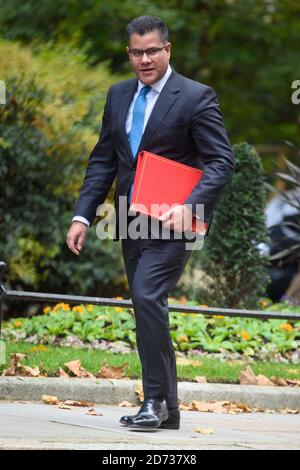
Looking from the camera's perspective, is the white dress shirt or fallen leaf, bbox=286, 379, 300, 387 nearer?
the white dress shirt

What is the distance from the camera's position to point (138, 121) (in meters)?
6.16

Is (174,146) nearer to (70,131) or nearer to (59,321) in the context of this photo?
(59,321)

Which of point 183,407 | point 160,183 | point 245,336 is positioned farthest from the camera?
point 245,336

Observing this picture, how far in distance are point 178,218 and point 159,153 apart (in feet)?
1.28

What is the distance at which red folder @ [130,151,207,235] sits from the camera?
236 inches

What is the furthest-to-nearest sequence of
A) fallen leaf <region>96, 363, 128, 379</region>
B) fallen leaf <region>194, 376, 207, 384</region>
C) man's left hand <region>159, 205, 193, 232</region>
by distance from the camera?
1. fallen leaf <region>194, 376, 207, 384</region>
2. fallen leaf <region>96, 363, 128, 379</region>
3. man's left hand <region>159, 205, 193, 232</region>

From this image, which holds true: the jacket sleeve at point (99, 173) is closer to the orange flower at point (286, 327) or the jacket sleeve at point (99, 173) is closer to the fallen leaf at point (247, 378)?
the fallen leaf at point (247, 378)

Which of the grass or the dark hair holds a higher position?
the dark hair

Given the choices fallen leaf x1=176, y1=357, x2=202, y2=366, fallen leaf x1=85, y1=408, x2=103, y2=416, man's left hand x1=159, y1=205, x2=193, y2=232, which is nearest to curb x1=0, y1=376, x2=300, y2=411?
fallen leaf x1=85, y1=408, x2=103, y2=416

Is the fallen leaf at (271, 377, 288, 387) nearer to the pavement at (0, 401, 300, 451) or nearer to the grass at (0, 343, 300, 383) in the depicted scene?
the grass at (0, 343, 300, 383)

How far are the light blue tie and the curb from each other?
5.61ft

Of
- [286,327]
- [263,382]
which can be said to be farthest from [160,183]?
[286,327]

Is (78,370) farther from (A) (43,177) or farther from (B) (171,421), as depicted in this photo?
(A) (43,177)

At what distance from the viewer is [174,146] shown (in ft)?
20.1
